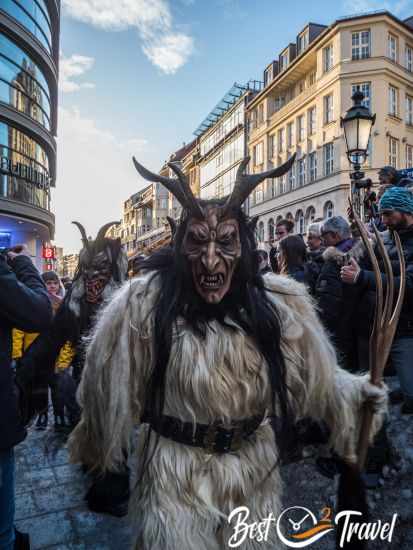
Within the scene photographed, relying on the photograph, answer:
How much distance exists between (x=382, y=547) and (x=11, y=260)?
2.71 metres

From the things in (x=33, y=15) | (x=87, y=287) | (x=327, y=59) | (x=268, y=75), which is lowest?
(x=87, y=287)

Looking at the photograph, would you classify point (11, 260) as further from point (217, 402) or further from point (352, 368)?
point (352, 368)

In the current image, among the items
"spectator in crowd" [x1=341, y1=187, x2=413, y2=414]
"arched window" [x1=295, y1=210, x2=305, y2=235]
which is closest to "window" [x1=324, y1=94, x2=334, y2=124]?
"arched window" [x1=295, y1=210, x2=305, y2=235]

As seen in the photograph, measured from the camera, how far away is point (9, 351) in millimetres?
1930

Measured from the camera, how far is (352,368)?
422 cm

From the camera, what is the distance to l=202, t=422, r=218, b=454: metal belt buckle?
163cm

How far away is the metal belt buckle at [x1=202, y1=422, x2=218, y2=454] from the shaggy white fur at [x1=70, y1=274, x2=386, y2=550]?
32 mm

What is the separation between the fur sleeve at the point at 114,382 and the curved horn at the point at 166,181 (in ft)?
1.31

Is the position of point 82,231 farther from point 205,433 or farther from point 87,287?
point 205,433

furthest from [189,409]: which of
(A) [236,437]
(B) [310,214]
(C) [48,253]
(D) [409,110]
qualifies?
(D) [409,110]

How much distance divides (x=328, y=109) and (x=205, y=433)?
90.9 feet

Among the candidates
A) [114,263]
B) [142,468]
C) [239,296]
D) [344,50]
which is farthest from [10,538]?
[344,50]

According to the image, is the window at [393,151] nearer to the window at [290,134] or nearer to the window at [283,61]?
the window at [290,134]

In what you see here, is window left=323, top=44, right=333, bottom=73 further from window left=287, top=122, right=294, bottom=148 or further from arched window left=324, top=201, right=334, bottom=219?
arched window left=324, top=201, right=334, bottom=219
